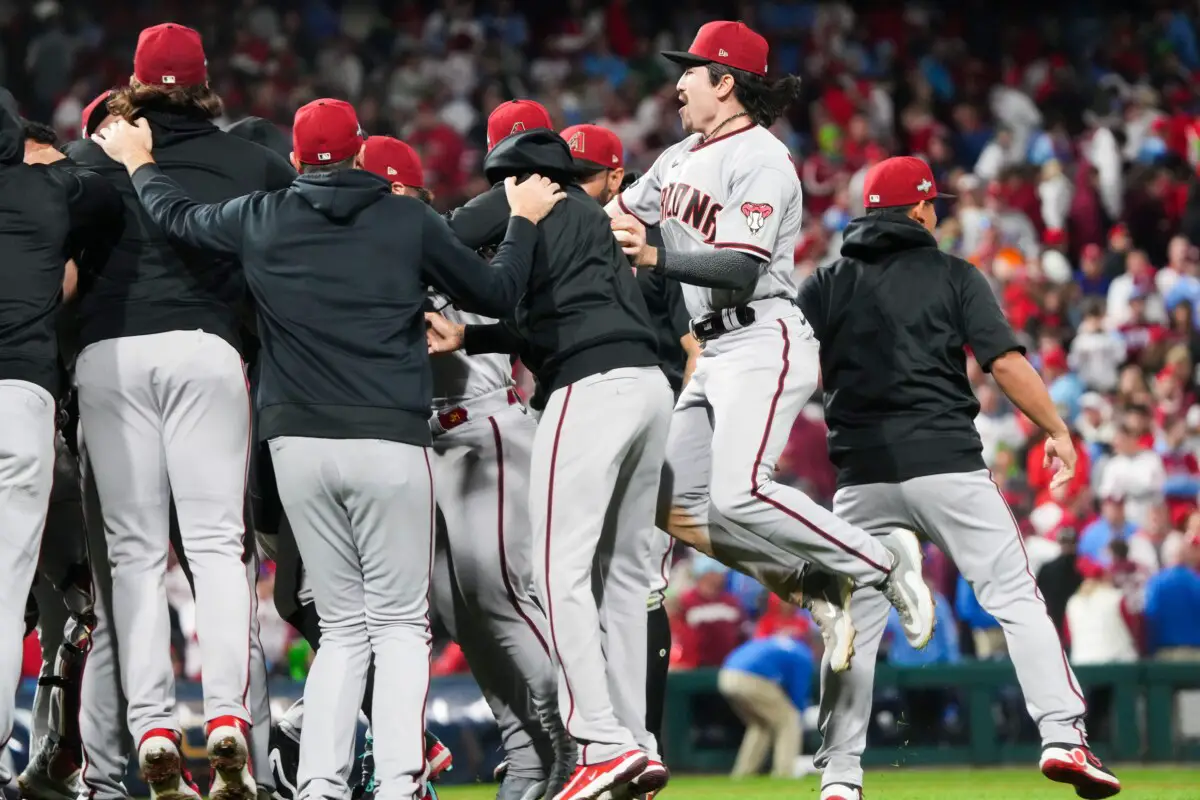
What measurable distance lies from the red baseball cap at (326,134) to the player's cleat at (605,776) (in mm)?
2179

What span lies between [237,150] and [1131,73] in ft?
50.5

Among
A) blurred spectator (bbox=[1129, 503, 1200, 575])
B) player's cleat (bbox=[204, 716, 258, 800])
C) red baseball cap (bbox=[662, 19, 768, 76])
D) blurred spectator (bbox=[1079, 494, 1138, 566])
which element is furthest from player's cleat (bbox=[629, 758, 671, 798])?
blurred spectator (bbox=[1129, 503, 1200, 575])

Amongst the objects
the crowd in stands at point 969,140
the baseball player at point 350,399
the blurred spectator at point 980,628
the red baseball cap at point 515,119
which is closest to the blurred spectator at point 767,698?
the crowd in stands at point 969,140

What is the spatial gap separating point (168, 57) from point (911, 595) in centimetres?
335

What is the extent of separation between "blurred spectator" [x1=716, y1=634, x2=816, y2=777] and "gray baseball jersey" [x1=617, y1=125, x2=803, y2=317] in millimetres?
5391

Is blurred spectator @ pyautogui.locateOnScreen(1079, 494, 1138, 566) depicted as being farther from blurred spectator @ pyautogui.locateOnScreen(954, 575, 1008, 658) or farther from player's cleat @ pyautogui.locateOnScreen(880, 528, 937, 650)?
player's cleat @ pyautogui.locateOnScreen(880, 528, 937, 650)

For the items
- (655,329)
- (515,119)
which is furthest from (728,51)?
(655,329)

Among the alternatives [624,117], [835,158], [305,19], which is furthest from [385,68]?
[835,158]

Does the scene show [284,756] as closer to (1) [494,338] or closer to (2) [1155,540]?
(1) [494,338]

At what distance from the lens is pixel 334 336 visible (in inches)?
227

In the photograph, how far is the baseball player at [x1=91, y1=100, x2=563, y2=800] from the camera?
18.7 feet

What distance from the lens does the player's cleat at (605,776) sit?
5746 mm

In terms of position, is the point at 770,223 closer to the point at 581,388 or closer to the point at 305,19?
the point at 581,388

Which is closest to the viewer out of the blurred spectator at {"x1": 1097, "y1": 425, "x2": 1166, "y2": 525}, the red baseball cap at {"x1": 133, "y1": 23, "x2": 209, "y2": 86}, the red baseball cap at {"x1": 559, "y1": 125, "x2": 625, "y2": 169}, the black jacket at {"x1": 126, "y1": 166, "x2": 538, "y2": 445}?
the black jacket at {"x1": 126, "y1": 166, "x2": 538, "y2": 445}
